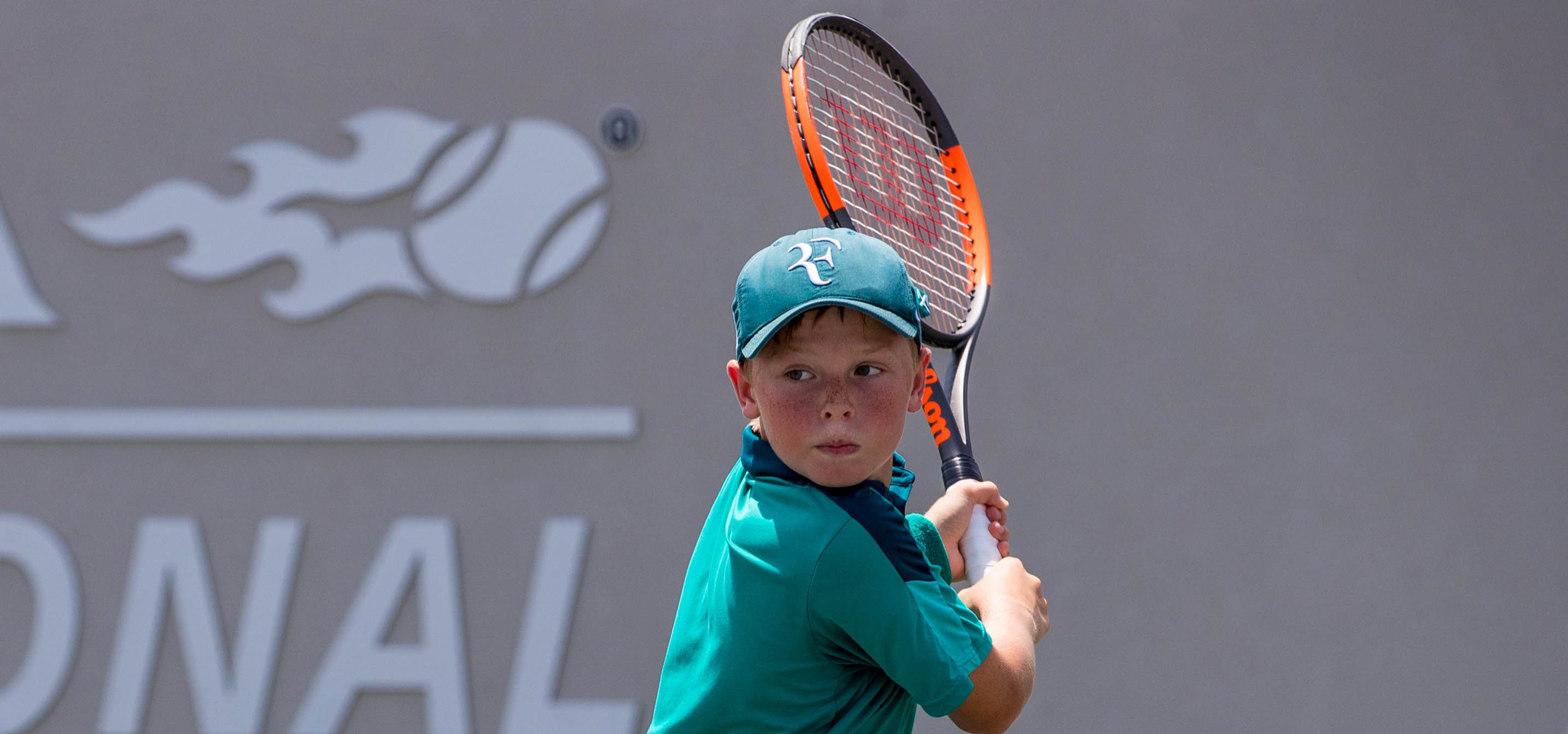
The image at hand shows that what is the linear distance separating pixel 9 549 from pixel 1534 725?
16.6 ft

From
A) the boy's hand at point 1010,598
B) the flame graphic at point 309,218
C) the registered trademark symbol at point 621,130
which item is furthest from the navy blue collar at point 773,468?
the flame graphic at point 309,218

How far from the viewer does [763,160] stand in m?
4.59

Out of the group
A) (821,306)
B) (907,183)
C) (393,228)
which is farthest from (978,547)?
(393,228)

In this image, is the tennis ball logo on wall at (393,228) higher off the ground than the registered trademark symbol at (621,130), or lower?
lower

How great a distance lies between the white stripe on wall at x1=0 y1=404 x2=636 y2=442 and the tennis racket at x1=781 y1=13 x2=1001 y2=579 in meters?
1.32

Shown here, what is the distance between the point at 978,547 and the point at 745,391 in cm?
67

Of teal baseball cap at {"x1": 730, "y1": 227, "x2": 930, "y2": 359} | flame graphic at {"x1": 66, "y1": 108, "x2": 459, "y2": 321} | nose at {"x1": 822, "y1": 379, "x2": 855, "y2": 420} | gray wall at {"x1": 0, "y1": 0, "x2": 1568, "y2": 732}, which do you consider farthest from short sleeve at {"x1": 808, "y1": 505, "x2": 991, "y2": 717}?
flame graphic at {"x1": 66, "y1": 108, "x2": 459, "y2": 321}

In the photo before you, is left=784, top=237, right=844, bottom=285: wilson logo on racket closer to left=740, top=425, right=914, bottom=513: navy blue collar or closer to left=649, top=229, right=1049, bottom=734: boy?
left=649, top=229, right=1049, bottom=734: boy

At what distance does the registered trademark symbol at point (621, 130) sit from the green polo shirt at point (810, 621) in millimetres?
3075

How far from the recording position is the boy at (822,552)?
149 cm

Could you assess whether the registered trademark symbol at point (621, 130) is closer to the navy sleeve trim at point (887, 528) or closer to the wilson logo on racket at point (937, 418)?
the wilson logo on racket at point (937, 418)

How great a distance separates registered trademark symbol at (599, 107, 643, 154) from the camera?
4559 millimetres

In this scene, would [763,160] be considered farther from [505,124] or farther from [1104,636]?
[1104,636]

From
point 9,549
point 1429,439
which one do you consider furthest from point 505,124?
point 1429,439
